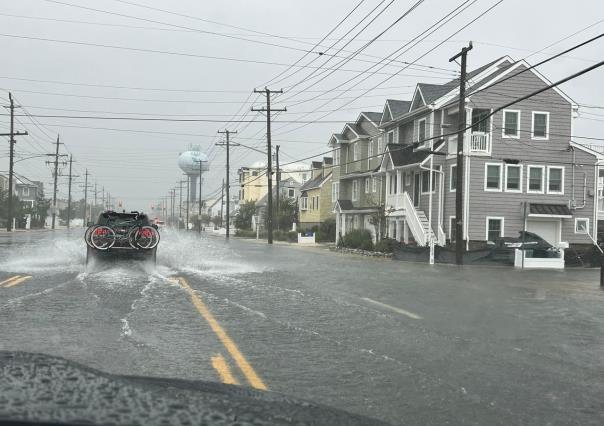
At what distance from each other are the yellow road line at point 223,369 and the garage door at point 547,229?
30.0 metres

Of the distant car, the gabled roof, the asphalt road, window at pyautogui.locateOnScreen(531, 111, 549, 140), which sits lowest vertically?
the asphalt road

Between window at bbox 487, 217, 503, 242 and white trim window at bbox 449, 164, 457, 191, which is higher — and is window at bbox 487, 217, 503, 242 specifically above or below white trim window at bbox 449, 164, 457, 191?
below

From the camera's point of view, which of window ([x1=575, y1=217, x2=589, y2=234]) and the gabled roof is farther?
the gabled roof

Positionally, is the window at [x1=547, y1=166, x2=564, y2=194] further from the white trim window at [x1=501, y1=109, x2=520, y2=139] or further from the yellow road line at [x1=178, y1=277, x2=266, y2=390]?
the yellow road line at [x1=178, y1=277, x2=266, y2=390]

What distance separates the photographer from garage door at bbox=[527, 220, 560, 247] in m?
33.8

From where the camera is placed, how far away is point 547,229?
34.1 m

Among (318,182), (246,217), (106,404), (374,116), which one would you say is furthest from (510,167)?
(246,217)

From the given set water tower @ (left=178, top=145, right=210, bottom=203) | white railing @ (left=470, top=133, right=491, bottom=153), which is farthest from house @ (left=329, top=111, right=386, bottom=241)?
water tower @ (left=178, top=145, right=210, bottom=203)

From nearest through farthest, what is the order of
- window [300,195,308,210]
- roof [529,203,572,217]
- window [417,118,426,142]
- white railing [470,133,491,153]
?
white railing [470,133,491,153] < roof [529,203,572,217] < window [417,118,426,142] < window [300,195,308,210]

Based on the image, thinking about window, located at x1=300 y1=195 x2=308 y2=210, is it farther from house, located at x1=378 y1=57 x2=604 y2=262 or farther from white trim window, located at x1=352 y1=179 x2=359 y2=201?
house, located at x1=378 y1=57 x2=604 y2=262

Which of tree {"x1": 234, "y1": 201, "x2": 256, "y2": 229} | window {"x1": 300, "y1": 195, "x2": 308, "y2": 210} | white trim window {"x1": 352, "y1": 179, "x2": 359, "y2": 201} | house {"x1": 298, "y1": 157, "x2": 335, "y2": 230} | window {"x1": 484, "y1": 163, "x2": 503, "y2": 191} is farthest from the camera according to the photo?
tree {"x1": 234, "y1": 201, "x2": 256, "y2": 229}

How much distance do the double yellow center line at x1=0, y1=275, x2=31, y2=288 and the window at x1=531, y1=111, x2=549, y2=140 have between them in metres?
27.0

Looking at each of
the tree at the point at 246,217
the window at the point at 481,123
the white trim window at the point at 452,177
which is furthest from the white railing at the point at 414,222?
the tree at the point at 246,217

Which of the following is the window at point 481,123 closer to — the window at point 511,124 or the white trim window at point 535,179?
the window at point 511,124
